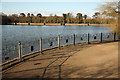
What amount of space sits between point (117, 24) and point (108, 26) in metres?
1.93

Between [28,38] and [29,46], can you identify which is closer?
[29,46]

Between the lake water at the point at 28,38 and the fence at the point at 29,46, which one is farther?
the lake water at the point at 28,38

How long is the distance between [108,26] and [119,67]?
1775 centimetres

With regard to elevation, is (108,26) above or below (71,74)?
above

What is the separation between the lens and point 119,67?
7.26 metres

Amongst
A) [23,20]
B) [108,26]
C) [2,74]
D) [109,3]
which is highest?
[23,20]

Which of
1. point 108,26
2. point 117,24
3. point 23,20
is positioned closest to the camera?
point 117,24

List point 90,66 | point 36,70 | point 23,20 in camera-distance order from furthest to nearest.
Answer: point 23,20 → point 90,66 → point 36,70

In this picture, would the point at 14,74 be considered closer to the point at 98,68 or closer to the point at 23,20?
the point at 98,68

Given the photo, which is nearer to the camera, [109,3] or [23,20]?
[109,3]

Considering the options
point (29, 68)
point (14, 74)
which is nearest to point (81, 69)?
point (29, 68)

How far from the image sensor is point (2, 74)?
21.6 feet

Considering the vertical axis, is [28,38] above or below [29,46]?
above

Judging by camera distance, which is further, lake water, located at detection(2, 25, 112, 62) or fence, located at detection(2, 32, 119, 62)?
lake water, located at detection(2, 25, 112, 62)
